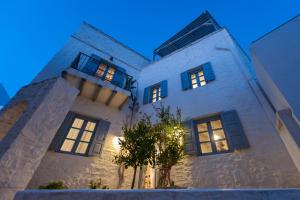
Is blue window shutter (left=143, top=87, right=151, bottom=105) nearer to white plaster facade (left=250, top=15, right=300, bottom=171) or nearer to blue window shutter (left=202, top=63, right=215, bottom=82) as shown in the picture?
blue window shutter (left=202, top=63, right=215, bottom=82)

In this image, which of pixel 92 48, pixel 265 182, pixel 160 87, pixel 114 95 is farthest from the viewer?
pixel 92 48

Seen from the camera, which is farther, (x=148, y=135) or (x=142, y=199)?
(x=148, y=135)

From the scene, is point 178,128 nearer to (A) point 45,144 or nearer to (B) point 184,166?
(B) point 184,166

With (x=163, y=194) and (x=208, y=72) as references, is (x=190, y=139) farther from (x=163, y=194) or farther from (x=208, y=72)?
(x=163, y=194)

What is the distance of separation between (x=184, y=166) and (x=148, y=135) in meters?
1.56

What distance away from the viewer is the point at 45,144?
4.25m

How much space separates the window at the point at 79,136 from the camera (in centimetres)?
568

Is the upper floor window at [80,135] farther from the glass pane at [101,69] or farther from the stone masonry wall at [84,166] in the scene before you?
the glass pane at [101,69]

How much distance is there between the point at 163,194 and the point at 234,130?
4.09 meters

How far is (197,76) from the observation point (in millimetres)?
7461

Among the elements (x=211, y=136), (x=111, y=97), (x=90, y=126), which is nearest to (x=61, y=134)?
(x=90, y=126)

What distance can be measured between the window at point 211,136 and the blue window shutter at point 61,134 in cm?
461

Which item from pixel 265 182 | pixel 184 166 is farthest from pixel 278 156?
pixel 184 166

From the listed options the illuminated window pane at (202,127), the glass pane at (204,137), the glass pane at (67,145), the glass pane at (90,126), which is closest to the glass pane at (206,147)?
the glass pane at (204,137)
